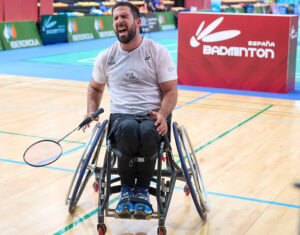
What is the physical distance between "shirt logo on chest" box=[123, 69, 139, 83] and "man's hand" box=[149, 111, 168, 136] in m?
0.33

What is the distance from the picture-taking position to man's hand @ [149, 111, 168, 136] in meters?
3.45

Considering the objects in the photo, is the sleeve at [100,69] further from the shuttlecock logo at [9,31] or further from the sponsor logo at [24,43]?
the sponsor logo at [24,43]

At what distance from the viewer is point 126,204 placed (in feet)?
11.2

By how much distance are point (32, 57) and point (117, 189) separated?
33.0 ft

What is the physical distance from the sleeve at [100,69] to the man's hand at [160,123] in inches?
22.6

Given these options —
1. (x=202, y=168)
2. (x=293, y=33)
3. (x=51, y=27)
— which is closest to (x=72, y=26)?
(x=51, y=27)

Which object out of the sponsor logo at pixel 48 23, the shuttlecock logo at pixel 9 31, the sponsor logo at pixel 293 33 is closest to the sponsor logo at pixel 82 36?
the sponsor logo at pixel 48 23

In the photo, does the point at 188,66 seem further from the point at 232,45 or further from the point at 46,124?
the point at 46,124

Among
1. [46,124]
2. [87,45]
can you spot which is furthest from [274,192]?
[87,45]

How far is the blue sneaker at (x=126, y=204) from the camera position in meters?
3.37

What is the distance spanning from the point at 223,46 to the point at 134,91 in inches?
221

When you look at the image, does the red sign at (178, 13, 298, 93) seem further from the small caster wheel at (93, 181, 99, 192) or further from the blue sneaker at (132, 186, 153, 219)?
the blue sneaker at (132, 186, 153, 219)

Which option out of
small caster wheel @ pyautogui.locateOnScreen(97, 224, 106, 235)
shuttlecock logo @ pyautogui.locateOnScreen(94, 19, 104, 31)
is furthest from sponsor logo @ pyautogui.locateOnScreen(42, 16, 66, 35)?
small caster wheel @ pyautogui.locateOnScreen(97, 224, 106, 235)

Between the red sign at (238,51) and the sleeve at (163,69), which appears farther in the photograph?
the red sign at (238,51)
